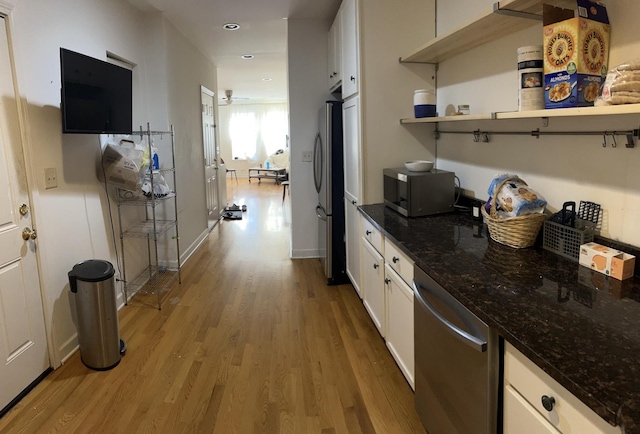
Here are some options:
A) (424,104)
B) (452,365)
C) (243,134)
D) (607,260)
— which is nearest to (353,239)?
(424,104)

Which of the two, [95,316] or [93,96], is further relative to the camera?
[93,96]

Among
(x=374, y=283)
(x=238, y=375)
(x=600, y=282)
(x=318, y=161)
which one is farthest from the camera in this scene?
(x=318, y=161)

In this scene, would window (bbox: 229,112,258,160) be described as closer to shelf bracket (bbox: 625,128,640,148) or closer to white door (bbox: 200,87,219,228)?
white door (bbox: 200,87,219,228)

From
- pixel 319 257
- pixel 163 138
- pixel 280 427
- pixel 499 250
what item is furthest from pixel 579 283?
pixel 163 138

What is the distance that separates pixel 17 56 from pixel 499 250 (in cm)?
264

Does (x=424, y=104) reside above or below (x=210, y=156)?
above

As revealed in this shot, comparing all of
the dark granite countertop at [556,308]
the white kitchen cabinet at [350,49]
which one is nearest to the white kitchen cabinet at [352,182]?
the white kitchen cabinet at [350,49]

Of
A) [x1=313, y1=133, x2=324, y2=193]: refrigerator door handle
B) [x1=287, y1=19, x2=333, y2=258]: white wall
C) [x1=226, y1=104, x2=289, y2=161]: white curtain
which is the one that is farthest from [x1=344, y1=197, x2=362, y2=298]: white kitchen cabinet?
[x1=226, y1=104, x2=289, y2=161]: white curtain

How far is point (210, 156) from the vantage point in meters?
6.42

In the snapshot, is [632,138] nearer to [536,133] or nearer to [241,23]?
[536,133]

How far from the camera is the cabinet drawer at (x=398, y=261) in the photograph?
2.00 m

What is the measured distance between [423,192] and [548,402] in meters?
1.60

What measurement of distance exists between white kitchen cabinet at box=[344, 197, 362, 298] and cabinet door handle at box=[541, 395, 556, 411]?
216cm

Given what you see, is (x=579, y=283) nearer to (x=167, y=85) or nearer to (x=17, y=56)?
(x=17, y=56)
